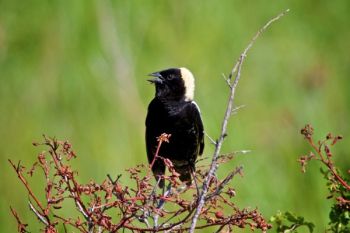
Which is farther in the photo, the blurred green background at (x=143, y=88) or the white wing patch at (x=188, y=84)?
the blurred green background at (x=143, y=88)

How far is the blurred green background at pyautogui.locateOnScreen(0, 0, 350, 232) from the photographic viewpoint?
5.61 metres

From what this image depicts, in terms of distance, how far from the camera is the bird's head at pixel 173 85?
398cm

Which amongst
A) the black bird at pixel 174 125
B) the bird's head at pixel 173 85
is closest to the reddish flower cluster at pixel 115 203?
the black bird at pixel 174 125

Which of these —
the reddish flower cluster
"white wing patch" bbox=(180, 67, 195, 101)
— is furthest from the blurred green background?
the reddish flower cluster

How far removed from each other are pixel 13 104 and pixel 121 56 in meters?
0.89

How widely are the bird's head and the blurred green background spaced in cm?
140

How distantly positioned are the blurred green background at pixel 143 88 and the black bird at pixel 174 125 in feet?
4.82

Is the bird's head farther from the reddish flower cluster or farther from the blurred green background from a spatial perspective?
the reddish flower cluster

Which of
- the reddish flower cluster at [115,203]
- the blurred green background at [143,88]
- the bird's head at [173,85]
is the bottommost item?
the reddish flower cluster at [115,203]

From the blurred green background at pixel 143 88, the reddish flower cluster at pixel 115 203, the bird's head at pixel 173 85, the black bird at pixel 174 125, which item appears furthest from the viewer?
the blurred green background at pixel 143 88

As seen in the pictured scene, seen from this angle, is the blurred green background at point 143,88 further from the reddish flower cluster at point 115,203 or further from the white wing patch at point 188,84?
the reddish flower cluster at point 115,203

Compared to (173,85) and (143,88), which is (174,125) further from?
Answer: (143,88)

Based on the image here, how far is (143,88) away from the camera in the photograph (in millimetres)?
5777

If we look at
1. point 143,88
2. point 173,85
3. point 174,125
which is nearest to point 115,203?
point 174,125
